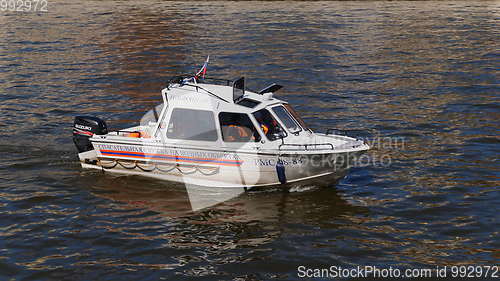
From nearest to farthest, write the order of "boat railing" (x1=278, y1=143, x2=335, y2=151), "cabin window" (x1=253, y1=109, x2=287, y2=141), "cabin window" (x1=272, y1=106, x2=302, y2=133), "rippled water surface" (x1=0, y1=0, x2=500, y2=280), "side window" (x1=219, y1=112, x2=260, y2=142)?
"rippled water surface" (x1=0, y1=0, x2=500, y2=280), "boat railing" (x1=278, y1=143, x2=335, y2=151), "side window" (x1=219, y1=112, x2=260, y2=142), "cabin window" (x1=253, y1=109, x2=287, y2=141), "cabin window" (x1=272, y1=106, x2=302, y2=133)

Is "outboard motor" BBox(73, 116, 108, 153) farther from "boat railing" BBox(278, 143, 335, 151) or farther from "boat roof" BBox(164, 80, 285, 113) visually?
"boat railing" BBox(278, 143, 335, 151)

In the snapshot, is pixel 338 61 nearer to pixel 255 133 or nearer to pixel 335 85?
pixel 335 85

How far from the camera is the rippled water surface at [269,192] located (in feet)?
48.3

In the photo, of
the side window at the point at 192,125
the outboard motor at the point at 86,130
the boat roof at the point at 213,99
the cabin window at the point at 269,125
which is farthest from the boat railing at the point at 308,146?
the outboard motor at the point at 86,130

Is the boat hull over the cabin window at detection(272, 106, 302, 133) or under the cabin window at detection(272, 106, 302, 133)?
under

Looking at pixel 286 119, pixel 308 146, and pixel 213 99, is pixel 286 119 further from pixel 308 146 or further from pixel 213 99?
pixel 213 99

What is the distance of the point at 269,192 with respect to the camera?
17828 mm

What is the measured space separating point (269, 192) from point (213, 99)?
3.10m

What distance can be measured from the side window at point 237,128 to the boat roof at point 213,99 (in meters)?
0.17

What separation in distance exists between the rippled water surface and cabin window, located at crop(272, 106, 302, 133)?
178 centimetres

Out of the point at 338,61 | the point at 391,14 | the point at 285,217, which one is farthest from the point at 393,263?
the point at 391,14

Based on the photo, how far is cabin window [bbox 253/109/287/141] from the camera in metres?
17.5

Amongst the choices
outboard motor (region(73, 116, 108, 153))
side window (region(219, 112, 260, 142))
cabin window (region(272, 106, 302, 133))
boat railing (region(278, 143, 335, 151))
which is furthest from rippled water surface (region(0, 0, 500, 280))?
cabin window (region(272, 106, 302, 133))

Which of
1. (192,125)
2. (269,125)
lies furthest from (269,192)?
(192,125)
